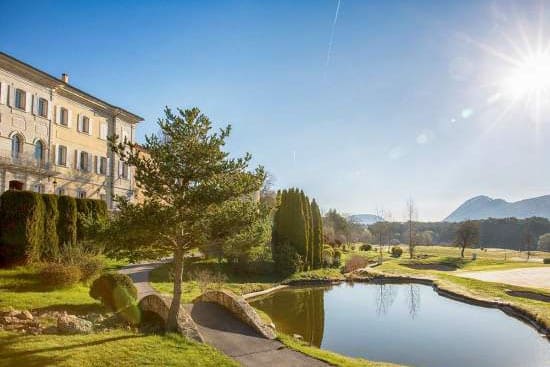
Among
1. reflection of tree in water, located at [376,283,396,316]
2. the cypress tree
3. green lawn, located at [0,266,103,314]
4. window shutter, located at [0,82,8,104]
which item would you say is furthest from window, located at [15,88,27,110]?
reflection of tree in water, located at [376,283,396,316]

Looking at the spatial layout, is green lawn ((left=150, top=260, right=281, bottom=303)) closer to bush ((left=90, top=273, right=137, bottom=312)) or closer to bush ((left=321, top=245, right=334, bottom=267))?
bush ((left=90, top=273, right=137, bottom=312))

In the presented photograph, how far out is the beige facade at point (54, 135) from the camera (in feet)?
84.3

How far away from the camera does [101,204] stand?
21203 millimetres

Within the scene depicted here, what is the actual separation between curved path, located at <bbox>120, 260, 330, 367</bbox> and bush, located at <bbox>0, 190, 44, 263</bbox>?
8223mm

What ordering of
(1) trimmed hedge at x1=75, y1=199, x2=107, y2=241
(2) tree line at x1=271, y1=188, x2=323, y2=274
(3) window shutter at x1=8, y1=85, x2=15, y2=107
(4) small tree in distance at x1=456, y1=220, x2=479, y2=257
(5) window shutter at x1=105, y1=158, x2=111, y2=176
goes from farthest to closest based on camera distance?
(4) small tree in distance at x1=456, y1=220, x2=479, y2=257
(5) window shutter at x1=105, y1=158, x2=111, y2=176
(2) tree line at x1=271, y1=188, x2=323, y2=274
(3) window shutter at x1=8, y1=85, x2=15, y2=107
(1) trimmed hedge at x1=75, y1=199, x2=107, y2=241

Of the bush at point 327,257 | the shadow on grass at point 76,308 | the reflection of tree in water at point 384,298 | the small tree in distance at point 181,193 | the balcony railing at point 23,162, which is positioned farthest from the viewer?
the bush at point 327,257

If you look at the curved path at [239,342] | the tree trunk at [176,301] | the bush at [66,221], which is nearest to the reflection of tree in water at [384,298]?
the curved path at [239,342]

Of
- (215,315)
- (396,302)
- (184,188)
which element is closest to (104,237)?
(184,188)

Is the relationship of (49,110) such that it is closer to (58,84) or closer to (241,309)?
(58,84)

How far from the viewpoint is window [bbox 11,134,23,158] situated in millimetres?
26078

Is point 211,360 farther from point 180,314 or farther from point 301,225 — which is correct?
point 301,225

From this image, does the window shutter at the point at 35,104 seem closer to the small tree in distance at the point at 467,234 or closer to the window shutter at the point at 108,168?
the window shutter at the point at 108,168

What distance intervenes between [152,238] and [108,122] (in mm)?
28796

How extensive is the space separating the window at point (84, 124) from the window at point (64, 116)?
5.15ft
